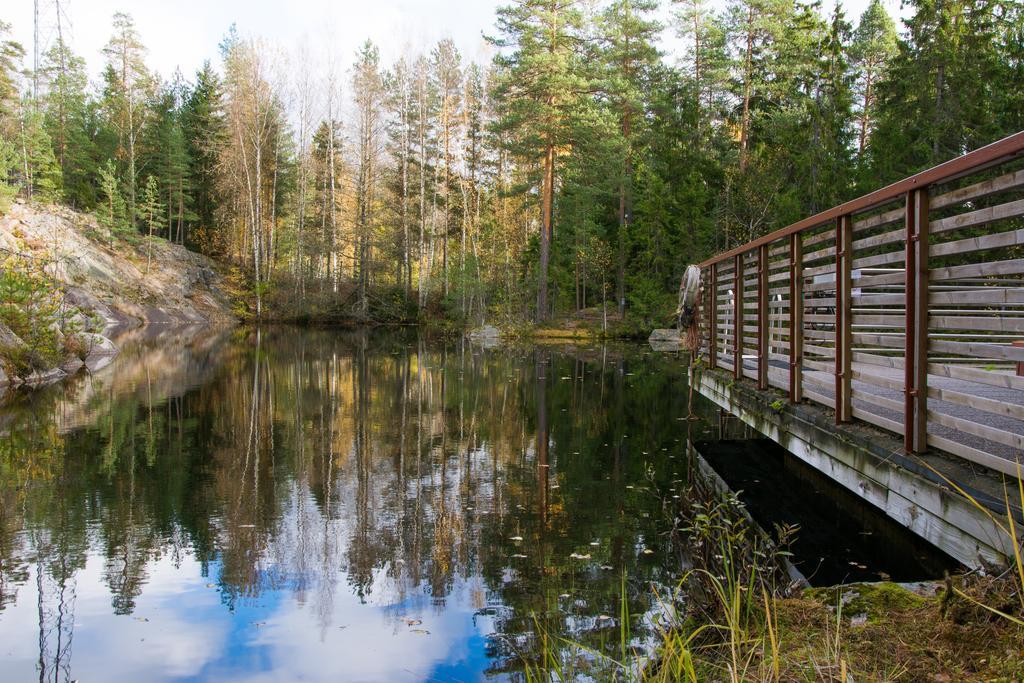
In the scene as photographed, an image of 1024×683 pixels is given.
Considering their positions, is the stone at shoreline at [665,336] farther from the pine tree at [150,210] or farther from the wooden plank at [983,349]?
the pine tree at [150,210]

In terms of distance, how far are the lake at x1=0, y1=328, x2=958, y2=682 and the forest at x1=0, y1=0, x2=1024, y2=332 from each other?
71.9ft

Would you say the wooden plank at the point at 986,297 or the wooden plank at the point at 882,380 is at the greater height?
the wooden plank at the point at 986,297

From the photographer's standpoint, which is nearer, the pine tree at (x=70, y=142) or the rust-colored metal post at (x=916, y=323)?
the rust-colored metal post at (x=916, y=323)

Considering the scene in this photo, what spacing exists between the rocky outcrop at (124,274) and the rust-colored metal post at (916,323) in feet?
104

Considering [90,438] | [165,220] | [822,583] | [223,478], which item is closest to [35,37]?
[90,438]

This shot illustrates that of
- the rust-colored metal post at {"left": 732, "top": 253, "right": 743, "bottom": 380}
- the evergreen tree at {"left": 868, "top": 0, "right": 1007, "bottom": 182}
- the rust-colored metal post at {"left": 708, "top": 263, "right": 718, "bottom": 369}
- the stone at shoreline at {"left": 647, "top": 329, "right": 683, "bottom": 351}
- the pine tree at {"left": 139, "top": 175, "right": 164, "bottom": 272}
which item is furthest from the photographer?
the pine tree at {"left": 139, "top": 175, "right": 164, "bottom": 272}

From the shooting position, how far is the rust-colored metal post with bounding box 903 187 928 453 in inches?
143

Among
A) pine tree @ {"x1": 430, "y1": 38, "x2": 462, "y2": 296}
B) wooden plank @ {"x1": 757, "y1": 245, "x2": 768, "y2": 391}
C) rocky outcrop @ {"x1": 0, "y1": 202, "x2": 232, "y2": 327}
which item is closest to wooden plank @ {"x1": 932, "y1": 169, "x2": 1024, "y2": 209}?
wooden plank @ {"x1": 757, "y1": 245, "x2": 768, "y2": 391}

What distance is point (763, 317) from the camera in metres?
6.96

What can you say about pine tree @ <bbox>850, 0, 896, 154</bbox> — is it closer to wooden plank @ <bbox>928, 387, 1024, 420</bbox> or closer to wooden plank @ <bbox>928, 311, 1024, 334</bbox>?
wooden plank @ <bbox>928, 311, 1024, 334</bbox>

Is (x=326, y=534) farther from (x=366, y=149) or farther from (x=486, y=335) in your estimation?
(x=366, y=149)

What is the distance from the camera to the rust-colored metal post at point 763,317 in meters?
6.93

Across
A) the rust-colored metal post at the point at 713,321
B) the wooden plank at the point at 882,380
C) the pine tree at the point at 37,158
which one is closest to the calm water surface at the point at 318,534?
the rust-colored metal post at the point at 713,321

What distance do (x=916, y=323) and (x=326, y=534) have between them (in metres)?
4.32
